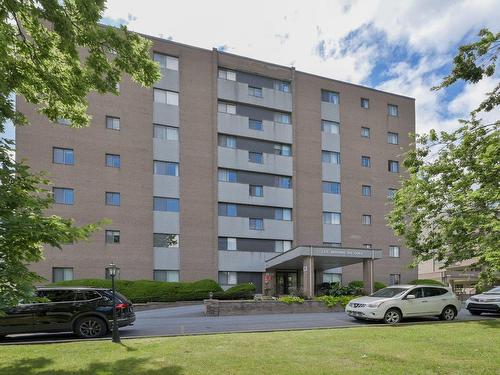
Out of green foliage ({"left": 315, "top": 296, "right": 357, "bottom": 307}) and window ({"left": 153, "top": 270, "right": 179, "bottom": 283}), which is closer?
green foliage ({"left": 315, "top": 296, "right": 357, "bottom": 307})

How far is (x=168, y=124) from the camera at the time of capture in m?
34.6

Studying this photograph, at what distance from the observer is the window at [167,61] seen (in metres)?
34.9

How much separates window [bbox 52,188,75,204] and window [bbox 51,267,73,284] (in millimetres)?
4627

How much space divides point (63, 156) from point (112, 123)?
4.34m

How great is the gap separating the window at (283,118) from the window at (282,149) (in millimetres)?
2231

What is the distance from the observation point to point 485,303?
63.7 feet

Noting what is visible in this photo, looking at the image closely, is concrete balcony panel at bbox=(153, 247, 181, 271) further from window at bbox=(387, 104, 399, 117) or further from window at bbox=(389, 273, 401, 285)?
window at bbox=(387, 104, 399, 117)

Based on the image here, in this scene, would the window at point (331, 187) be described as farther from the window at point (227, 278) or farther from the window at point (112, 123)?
the window at point (112, 123)

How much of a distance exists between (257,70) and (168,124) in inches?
394

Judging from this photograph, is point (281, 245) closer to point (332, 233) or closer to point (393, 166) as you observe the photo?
point (332, 233)

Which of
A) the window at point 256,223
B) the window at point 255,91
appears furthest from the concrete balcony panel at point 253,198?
the window at point 255,91

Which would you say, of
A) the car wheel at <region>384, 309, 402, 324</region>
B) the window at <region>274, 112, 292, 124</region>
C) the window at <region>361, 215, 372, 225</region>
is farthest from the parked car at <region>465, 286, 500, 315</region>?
the window at <region>274, 112, 292, 124</region>

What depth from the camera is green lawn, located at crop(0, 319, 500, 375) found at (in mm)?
7938


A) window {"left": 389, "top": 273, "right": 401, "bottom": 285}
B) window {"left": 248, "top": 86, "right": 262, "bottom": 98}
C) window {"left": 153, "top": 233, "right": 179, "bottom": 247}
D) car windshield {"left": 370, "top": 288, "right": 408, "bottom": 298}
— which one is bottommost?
window {"left": 389, "top": 273, "right": 401, "bottom": 285}
